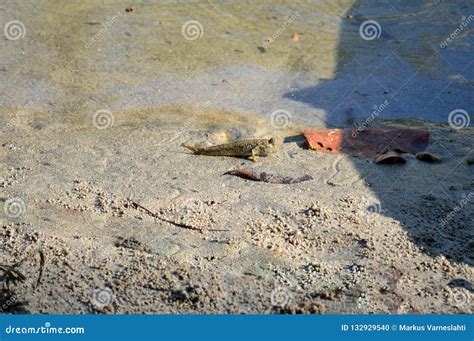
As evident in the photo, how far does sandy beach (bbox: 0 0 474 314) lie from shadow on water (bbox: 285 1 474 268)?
25 mm

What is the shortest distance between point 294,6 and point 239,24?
3.66 feet

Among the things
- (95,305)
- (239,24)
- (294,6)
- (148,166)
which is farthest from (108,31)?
(95,305)

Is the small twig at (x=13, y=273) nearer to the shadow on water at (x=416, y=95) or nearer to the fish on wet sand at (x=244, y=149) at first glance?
the fish on wet sand at (x=244, y=149)

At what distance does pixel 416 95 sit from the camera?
7641 mm

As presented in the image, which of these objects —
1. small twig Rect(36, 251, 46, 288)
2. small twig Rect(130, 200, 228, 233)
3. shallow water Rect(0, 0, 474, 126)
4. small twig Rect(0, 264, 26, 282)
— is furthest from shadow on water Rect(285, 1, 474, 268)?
small twig Rect(0, 264, 26, 282)

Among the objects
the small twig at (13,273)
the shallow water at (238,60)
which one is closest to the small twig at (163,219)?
the small twig at (13,273)

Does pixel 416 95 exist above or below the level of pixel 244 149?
above

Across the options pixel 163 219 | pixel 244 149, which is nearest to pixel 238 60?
pixel 244 149

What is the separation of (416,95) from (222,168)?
2.83m

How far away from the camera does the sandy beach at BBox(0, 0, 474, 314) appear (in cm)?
418

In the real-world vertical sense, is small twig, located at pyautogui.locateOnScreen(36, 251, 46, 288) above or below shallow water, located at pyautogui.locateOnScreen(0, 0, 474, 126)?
above

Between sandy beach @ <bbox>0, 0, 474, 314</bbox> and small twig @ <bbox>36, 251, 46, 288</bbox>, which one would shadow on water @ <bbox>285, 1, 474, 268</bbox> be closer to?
sandy beach @ <bbox>0, 0, 474, 314</bbox>

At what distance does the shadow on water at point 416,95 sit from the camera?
197 inches

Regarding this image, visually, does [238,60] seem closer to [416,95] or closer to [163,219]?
[416,95]
